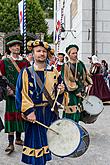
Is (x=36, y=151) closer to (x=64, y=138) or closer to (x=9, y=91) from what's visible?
(x=64, y=138)

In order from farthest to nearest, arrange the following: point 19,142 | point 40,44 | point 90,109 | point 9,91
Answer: point 90,109, point 19,142, point 9,91, point 40,44

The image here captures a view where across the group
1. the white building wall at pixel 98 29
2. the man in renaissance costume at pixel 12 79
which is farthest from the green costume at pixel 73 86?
the white building wall at pixel 98 29

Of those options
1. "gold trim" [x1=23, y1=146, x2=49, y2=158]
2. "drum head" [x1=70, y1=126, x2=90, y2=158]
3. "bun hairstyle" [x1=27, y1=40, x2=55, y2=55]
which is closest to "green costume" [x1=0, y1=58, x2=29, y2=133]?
"bun hairstyle" [x1=27, y1=40, x2=55, y2=55]

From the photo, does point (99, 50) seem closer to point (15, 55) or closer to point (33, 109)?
point (15, 55)

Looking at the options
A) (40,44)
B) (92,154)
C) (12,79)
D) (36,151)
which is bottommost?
(92,154)

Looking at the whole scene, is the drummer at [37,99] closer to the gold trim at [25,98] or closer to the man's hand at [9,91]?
the gold trim at [25,98]

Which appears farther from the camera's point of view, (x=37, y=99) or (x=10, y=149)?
(x=10, y=149)

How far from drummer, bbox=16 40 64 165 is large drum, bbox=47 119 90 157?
0.16 meters

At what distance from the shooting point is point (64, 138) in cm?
370

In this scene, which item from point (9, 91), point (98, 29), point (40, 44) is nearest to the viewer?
point (40, 44)

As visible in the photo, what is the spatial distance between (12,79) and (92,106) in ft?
4.87

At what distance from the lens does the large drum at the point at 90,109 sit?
19.4 feet

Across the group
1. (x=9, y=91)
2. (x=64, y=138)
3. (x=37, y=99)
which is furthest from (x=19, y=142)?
(x=64, y=138)

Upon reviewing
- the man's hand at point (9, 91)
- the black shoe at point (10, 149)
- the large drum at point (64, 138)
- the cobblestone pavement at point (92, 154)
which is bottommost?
the cobblestone pavement at point (92, 154)
